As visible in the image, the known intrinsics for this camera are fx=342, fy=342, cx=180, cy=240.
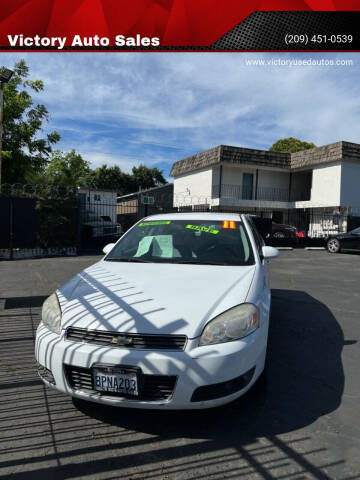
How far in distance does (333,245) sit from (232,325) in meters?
15.8

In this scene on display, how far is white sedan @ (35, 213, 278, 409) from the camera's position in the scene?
2.24 m


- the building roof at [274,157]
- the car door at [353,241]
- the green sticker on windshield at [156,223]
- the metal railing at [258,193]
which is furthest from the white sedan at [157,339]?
the metal railing at [258,193]

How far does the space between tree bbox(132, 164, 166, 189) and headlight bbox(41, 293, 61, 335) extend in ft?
157

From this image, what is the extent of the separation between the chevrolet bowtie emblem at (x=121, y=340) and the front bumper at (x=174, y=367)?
0.05m

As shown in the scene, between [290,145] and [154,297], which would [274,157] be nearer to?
[290,145]

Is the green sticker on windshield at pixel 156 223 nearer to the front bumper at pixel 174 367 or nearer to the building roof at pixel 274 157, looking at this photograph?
the front bumper at pixel 174 367

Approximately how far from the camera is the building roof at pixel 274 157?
72.2 feet

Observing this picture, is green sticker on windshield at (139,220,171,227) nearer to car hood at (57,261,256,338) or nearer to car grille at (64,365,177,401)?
car hood at (57,261,256,338)

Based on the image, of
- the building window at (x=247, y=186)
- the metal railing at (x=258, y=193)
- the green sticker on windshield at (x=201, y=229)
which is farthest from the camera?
the building window at (x=247, y=186)

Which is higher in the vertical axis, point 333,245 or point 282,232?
point 282,232

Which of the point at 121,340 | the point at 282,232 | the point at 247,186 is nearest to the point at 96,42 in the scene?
the point at 121,340

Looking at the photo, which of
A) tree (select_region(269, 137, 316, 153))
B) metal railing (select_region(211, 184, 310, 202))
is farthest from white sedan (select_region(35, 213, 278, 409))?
tree (select_region(269, 137, 316, 153))

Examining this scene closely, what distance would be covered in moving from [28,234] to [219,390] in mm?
7804

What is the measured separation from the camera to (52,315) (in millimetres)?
2738
